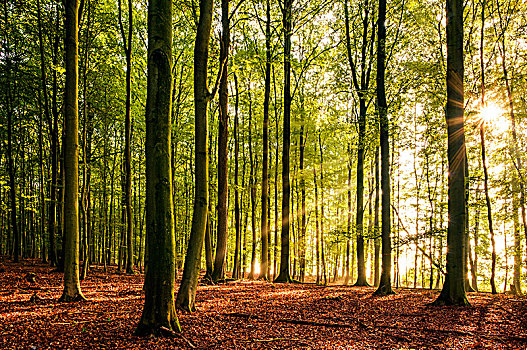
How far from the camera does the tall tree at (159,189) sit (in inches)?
202

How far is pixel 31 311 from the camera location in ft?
22.7

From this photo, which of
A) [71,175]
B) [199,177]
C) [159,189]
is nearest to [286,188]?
[199,177]

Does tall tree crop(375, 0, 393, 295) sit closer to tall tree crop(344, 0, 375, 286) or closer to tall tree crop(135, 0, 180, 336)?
tall tree crop(344, 0, 375, 286)

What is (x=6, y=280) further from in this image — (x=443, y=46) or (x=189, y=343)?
(x=443, y=46)

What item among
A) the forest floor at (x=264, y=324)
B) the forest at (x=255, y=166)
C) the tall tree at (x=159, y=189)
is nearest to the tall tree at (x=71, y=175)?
the forest at (x=255, y=166)

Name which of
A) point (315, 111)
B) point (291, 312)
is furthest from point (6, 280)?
point (315, 111)

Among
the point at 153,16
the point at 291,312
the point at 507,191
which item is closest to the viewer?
the point at 153,16

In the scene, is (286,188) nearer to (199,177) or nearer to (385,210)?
(385,210)

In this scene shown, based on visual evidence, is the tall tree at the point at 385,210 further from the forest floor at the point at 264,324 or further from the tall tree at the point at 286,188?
the tall tree at the point at 286,188

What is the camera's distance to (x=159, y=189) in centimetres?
521

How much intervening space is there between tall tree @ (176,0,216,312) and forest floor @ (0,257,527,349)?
1.94 feet

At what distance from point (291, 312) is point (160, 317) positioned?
402 centimetres

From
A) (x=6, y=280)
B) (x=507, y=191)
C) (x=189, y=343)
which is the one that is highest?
(x=507, y=191)

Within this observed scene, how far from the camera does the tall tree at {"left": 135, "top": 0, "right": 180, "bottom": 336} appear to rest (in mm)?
5141
